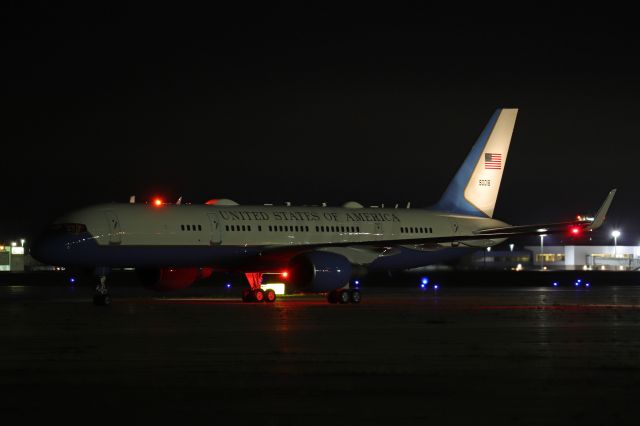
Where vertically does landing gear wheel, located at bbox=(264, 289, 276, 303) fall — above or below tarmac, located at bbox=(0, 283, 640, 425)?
above

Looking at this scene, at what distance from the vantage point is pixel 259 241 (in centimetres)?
4888

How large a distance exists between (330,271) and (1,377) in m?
28.5

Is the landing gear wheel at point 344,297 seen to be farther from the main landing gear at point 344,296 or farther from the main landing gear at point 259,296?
the main landing gear at point 259,296

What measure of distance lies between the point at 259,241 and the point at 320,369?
30.3 m

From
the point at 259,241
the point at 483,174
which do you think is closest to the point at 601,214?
the point at 483,174

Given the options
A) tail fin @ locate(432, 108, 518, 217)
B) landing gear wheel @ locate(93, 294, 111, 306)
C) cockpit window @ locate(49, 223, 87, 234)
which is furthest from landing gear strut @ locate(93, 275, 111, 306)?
tail fin @ locate(432, 108, 518, 217)

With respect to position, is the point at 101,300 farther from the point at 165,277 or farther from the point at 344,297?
the point at 344,297

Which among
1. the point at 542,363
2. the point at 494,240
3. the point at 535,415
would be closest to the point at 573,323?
the point at 542,363

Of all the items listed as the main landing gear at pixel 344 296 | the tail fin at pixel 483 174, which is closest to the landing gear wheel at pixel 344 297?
the main landing gear at pixel 344 296

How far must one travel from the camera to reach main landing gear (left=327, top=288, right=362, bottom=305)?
151 feet

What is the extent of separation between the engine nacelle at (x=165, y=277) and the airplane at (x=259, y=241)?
44 mm

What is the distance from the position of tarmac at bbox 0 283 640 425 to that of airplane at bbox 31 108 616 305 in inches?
420

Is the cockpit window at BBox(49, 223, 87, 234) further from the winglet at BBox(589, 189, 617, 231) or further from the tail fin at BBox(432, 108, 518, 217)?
the winglet at BBox(589, 189, 617, 231)

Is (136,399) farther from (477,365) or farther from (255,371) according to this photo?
(477,365)
